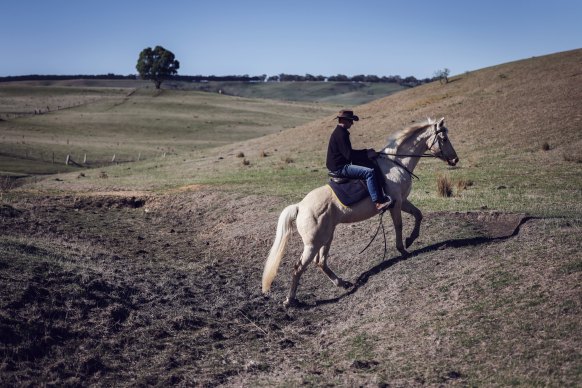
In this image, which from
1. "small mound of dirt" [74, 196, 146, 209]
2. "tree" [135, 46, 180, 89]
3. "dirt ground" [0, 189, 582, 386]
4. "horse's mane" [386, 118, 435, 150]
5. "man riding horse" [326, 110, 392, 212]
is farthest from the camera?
"tree" [135, 46, 180, 89]

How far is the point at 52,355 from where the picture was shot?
884 centimetres

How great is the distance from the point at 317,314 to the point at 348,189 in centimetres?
256

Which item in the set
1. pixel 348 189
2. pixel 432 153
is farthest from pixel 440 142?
pixel 348 189

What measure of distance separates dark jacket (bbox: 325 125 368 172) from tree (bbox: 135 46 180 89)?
412 ft

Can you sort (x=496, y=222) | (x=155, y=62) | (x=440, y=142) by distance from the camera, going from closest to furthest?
1. (x=440, y=142)
2. (x=496, y=222)
3. (x=155, y=62)

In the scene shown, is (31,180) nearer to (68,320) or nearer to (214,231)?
(214,231)

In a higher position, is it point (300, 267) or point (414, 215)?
point (414, 215)

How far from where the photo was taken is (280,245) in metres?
11.3

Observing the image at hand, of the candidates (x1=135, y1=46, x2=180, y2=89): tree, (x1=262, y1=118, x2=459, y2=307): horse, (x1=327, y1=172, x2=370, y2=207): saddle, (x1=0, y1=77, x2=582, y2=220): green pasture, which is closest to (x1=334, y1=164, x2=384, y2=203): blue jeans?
(x1=327, y1=172, x2=370, y2=207): saddle

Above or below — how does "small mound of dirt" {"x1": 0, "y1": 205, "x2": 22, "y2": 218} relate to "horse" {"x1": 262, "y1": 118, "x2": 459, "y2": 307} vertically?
below

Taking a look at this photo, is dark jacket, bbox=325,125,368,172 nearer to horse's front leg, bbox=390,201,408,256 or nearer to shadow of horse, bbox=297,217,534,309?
horse's front leg, bbox=390,201,408,256

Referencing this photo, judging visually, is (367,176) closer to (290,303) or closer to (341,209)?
(341,209)

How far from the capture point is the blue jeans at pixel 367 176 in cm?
1132

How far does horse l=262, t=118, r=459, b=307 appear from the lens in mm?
11148
